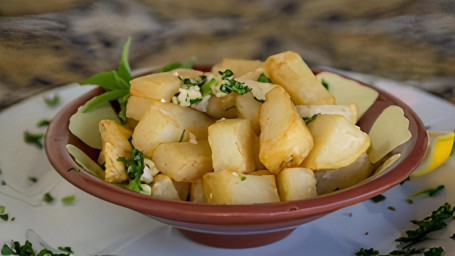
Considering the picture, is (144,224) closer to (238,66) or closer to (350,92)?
(238,66)

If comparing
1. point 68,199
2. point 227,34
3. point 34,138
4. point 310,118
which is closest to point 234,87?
point 310,118

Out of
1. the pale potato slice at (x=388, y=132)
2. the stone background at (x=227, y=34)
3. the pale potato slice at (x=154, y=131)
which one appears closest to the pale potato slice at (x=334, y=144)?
the pale potato slice at (x=388, y=132)

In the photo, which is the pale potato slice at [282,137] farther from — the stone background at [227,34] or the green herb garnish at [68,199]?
the stone background at [227,34]

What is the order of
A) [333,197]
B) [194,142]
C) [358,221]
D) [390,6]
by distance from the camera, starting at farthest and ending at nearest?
[390,6] → [358,221] → [194,142] → [333,197]

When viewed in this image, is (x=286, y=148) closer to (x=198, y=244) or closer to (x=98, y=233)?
(x=198, y=244)

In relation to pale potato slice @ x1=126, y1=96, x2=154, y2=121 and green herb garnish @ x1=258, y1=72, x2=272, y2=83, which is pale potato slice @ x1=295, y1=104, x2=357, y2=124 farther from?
pale potato slice @ x1=126, y1=96, x2=154, y2=121

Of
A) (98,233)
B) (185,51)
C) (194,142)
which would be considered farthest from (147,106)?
(185,51)
